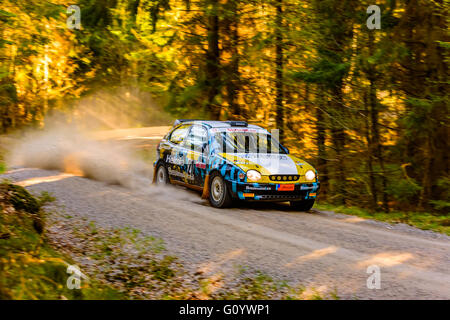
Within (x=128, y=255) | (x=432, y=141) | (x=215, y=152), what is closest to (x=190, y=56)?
(x=215, y=152)

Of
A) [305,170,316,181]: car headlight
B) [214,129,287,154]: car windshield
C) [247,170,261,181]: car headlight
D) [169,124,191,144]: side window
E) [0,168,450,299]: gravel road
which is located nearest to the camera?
[0,168,450,299]: gravel road

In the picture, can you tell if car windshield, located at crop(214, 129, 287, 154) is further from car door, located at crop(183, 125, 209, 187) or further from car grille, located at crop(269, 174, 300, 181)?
car grille, located at crop(269, 174, 300, 181)

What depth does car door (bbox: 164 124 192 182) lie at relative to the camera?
12031 mm

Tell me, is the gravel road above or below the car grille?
below

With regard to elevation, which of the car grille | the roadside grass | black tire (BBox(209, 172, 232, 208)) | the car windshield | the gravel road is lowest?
A: the roadside grass

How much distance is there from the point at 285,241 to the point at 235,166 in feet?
9.54

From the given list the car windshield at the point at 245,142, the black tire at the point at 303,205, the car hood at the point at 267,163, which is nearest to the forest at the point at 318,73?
the car windshield at the point at 245,142

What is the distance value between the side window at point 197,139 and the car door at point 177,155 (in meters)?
0.22

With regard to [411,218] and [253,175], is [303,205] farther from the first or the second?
[411,218]

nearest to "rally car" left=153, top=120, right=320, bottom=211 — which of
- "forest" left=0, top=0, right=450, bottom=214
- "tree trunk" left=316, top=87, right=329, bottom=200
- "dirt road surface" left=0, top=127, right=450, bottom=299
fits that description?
"dirt road surface" left=0, top=127, right=450, bottom=299

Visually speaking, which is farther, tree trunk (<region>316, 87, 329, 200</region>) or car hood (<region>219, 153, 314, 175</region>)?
tree trunk (<region>316, 87, 329, 200</region>)

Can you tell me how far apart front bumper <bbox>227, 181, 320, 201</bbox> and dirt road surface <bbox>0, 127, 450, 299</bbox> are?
0.35m

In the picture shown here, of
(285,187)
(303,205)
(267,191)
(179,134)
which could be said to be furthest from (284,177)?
(179,134)
